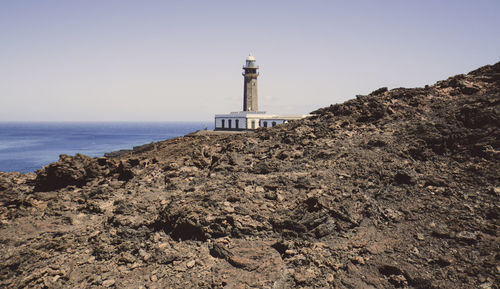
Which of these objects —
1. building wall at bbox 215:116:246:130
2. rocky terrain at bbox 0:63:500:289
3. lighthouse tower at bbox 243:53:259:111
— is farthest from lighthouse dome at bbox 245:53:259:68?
rocky terrain at bbox 0:63:500:289

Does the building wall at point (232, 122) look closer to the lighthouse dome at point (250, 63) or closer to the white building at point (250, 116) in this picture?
the white building at point (250, 116)

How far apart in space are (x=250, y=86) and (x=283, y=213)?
175ft

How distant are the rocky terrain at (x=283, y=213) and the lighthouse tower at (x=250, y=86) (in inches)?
1917

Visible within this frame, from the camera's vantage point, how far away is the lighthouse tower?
192 feet

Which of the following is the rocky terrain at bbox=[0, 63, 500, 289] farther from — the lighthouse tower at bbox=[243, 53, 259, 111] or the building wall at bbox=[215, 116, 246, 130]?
the lighthouse tower at bbox=[243, 53, 259, 111]

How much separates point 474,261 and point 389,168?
2968mm

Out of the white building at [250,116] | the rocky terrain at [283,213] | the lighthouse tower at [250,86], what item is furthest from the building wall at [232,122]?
the rocky terrain at [283,213]

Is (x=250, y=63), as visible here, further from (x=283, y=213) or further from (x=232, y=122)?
(x=283, y=213)

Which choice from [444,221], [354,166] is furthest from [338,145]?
[444,221]

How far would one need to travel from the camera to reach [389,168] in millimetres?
8227

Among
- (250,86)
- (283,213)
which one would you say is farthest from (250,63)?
(283,213)

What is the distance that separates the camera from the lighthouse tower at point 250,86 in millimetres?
58562

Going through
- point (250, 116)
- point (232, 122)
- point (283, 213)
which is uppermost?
point (250, 116)

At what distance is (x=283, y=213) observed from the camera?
267 inches
